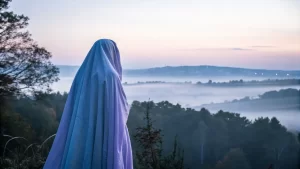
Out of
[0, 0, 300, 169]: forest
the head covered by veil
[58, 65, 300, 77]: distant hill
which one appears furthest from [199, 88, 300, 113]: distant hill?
the head covered by veil

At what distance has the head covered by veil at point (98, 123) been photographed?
251cm

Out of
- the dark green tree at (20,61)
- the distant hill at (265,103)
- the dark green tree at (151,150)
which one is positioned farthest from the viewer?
the distant hill at (265,103)

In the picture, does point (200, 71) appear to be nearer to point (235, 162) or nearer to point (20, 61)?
point (235, 162)

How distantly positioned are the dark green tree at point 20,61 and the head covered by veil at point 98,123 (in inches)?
350

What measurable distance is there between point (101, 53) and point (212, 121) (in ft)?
55.9

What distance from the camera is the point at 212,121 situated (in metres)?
19.1

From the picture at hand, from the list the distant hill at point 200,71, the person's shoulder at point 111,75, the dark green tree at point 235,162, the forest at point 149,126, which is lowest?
the dark green tree at point 235,162

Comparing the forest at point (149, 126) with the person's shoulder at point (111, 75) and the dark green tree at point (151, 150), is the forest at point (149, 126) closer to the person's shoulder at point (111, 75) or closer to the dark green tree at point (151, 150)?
the dark green tree at point (151, 150)

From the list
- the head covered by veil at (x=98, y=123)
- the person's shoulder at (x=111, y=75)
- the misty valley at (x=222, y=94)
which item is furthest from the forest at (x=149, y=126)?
the person's shoulder at (x=111, y=75)

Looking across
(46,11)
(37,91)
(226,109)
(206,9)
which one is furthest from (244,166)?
(46,11)

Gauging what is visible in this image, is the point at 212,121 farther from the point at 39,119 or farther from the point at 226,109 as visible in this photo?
the point at 39,119

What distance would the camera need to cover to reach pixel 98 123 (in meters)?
2.52

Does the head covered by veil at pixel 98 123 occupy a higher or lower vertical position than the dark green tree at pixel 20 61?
lower

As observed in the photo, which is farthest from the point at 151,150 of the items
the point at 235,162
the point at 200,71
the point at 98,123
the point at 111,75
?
the point at 200,71
